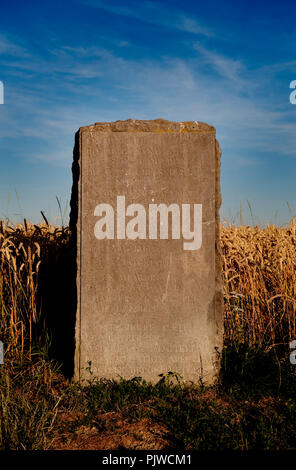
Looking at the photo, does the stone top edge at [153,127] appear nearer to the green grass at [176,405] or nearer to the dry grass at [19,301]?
the dry grass at [19,301]

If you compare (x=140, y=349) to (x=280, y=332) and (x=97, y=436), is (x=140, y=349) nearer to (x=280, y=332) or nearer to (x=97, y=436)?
(x=97, y=436)

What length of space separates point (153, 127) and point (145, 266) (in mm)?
1162

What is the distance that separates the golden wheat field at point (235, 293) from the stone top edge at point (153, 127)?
1262 millimetres

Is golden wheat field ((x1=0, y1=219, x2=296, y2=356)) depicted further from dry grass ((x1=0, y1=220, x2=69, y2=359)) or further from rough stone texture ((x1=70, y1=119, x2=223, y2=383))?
rough stone texture ((x1=70, y1=119, x2=223, y2=383))

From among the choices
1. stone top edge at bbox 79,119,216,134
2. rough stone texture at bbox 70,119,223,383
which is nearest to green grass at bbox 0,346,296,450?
rough stone texture at bbox 70,119,223,383

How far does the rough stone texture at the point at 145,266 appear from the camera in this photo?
338 centimetres

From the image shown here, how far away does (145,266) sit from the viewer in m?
3.39

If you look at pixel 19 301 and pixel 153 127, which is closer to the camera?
pixel 153 127

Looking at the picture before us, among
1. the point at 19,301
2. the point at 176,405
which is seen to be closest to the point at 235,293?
the point at 176,405

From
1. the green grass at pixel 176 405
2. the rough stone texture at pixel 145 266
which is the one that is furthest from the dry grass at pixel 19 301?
the rough stone texture at pixel 145 266

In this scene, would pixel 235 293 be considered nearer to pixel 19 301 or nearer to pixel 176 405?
pixel 176 405

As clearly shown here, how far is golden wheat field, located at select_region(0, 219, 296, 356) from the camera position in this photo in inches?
151
